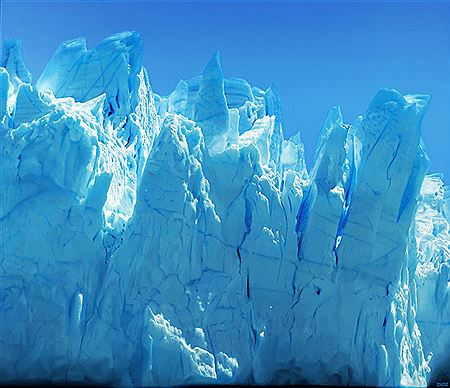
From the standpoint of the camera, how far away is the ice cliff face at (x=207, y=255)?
28.8 ft

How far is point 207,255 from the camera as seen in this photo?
9.28 meters

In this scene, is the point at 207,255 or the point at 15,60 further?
the point at 15,60

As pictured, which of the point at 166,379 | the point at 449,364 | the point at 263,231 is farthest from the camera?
the point at 449,364

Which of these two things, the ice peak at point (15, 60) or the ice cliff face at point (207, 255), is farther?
the ice peak at point (15, 60)

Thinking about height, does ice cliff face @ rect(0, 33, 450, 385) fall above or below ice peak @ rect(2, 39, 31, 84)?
below

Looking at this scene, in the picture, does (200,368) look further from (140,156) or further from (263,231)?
(140,156)

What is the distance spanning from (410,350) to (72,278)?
5.71 meters

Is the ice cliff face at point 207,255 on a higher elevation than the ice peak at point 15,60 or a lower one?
lower

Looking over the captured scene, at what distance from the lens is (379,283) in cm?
963

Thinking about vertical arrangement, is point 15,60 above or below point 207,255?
above

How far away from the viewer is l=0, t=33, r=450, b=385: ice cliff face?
877 cm

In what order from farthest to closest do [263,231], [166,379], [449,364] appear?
[449,364] → [263,231] → [166,379]

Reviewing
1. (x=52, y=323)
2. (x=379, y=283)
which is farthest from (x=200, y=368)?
(x=379, y=283)

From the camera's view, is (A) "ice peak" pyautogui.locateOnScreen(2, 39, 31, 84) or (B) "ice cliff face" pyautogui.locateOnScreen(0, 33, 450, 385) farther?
(A) "ice peak" pyautogui.locateOnScreen(2, 39, 31, 84)
